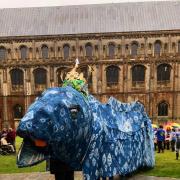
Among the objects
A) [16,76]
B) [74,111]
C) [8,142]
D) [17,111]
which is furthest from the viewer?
[17,111]

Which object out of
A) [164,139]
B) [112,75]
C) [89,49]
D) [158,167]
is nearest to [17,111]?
[89,49]

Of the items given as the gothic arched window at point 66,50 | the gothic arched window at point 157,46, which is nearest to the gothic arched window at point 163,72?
the gothic arched window at point 157,46

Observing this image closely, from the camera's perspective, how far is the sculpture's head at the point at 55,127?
23.2 ft

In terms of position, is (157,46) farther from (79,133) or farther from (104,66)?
(79,133)

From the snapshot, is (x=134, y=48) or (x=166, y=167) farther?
(x=134, y=48)

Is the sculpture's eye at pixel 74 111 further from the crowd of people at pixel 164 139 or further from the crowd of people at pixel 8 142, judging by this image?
the crowd of people at pixel 8 142

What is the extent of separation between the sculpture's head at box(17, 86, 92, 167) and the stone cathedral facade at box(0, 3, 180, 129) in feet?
110

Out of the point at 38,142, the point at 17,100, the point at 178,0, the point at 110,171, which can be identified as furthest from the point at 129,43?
the point at 38,142

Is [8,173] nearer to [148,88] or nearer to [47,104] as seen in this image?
[47,104]

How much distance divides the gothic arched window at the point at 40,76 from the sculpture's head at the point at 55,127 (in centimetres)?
3450

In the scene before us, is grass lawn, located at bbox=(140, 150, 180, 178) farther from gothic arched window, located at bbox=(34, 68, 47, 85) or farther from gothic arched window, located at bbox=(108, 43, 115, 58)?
gothic arched window, located at bbox=(34, 68, 47, 85)

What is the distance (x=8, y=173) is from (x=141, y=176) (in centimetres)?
522

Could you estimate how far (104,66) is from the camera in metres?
41.8

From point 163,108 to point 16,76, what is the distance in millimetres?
16270
